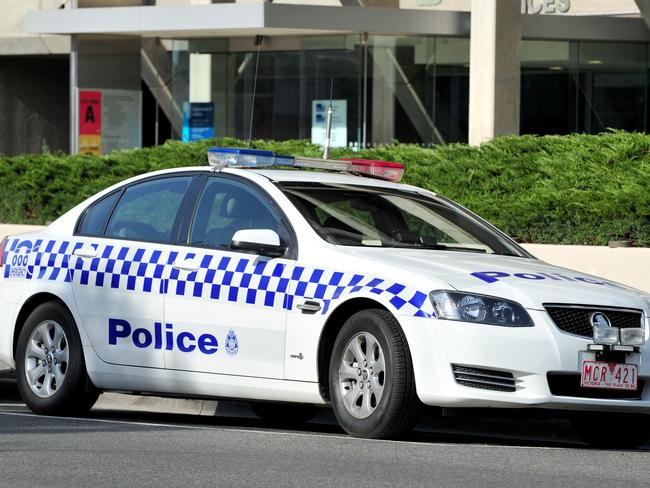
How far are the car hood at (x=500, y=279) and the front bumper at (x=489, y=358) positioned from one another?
0.58ft

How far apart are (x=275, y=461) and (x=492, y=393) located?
4.05ft

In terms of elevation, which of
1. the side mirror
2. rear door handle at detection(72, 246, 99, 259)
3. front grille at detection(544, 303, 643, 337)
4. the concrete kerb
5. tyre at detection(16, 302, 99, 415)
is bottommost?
the concrete kerb

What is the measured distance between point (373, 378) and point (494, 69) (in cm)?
1379

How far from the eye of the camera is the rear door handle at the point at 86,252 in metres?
9.55

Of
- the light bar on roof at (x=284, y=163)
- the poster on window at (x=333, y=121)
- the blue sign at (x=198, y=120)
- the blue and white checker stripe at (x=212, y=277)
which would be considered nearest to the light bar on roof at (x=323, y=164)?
the light bar on roof at (x=284, y=163)

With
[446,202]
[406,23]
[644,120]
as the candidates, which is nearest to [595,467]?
[446,202]

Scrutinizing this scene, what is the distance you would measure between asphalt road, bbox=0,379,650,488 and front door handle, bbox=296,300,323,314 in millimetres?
659

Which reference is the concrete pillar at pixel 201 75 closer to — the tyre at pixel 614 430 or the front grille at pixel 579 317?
the tyre at pixel 614 430

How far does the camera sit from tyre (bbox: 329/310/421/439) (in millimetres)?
7871

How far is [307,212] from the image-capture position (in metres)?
8.85

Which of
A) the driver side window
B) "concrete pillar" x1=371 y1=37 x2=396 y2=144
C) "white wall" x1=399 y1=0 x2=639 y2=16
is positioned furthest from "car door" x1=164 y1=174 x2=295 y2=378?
"white wall" x1=399 y1=0 x2=639 y2=16

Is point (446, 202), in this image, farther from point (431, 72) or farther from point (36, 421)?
point (431, 72)

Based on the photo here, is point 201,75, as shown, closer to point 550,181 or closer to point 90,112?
point 90,112

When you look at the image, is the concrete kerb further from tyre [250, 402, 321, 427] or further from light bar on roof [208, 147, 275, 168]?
light bar on roof [208, 147, 275, 168]
